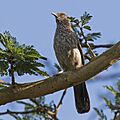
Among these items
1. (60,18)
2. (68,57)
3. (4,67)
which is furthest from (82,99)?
(4,67)

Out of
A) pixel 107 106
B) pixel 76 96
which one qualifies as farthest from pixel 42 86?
pixel 76 96

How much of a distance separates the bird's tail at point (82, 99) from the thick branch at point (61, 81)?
3.63 ft

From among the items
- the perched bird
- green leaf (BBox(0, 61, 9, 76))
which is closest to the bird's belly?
the perched bird

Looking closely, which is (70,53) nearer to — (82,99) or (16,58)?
(82,99)

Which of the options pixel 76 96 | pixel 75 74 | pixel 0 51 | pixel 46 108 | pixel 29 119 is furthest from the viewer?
pixel 76 96

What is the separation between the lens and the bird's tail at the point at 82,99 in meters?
4.08

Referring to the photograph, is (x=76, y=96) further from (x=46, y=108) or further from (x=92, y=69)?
(x=92, y=69)

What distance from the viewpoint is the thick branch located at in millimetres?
2959

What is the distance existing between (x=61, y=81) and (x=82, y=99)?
138 centimetres

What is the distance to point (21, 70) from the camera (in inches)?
115

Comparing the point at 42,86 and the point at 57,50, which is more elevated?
the point at 57,50

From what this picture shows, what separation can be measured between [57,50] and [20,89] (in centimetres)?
177

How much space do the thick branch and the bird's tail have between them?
111 centimetres

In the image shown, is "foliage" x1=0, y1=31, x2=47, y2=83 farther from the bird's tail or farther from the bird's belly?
the bird's belly
